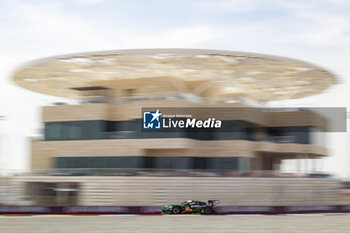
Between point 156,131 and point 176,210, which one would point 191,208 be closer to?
point 176,210

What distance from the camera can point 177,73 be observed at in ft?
196

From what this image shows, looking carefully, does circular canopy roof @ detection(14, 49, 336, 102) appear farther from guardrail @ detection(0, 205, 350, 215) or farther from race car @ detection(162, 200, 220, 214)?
guardrail @ detection(0, 205, 350, 215)

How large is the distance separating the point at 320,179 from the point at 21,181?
99.4 feet

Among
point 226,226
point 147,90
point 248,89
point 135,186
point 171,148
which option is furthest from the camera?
point 248,89

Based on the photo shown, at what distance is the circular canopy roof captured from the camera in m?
54.8

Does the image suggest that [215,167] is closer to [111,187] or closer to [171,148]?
[171,148]

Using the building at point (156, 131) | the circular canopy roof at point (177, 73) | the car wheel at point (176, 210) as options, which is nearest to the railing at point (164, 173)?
the building at point (156, 131)

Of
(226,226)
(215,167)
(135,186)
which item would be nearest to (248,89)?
(215,167)

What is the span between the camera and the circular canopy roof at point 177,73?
2157 inches

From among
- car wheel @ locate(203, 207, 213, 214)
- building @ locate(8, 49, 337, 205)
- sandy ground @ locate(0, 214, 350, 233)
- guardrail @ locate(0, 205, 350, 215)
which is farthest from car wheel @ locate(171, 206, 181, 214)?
sandy ground @ locate(0, 214, 350, 233)

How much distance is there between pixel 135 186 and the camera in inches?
2159

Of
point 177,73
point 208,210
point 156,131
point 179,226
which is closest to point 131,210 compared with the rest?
point 208,210

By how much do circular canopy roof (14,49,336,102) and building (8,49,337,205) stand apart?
4.0 inches

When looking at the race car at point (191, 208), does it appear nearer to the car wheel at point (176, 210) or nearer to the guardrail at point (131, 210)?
the car wheel at point (176, 210)
